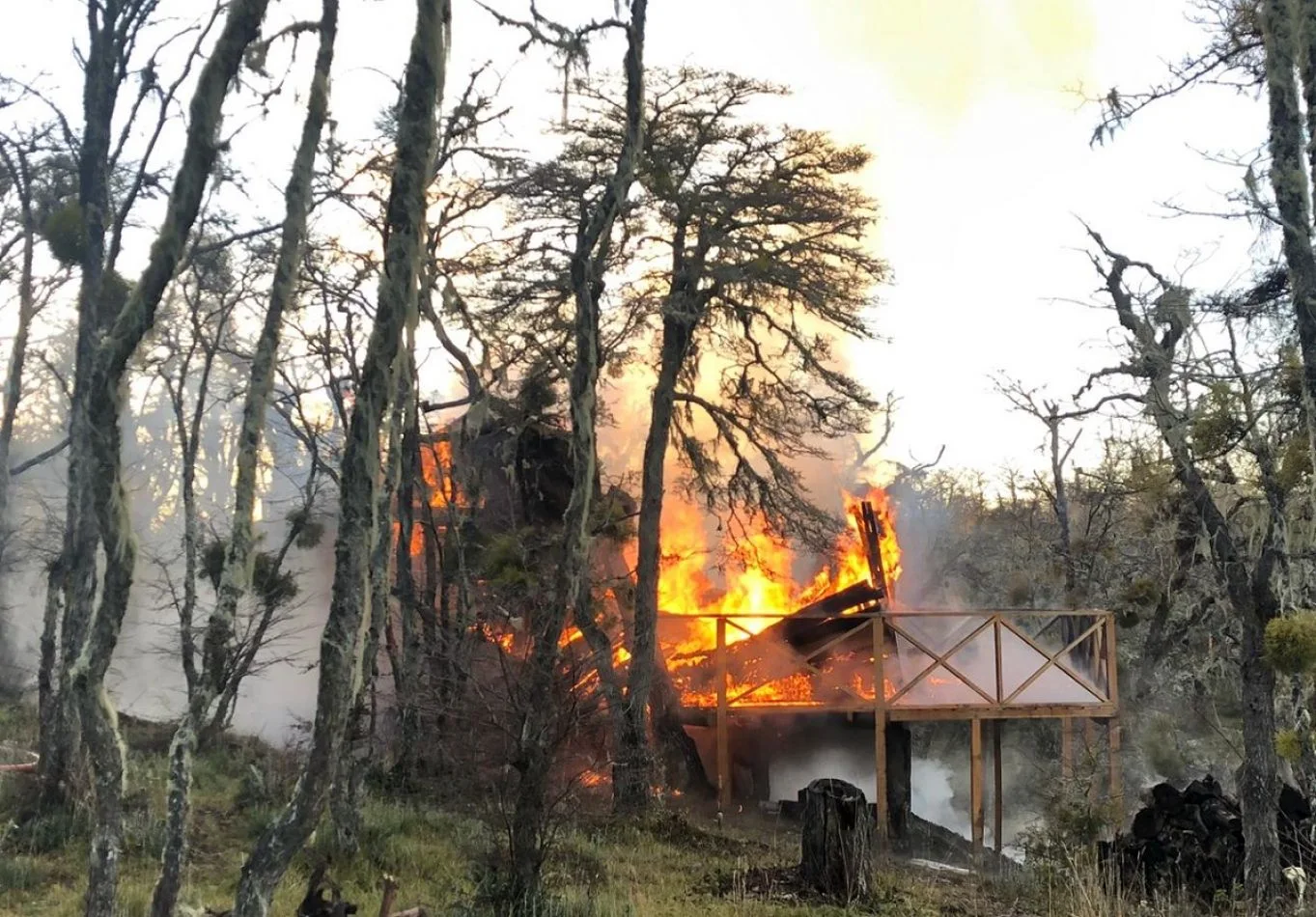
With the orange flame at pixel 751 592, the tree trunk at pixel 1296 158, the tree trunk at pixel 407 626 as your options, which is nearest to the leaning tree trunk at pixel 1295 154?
the tree trunk at pixel 1296 158

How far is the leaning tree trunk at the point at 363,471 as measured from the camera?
416 centimetres

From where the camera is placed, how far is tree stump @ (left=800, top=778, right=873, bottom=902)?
8.31 metres

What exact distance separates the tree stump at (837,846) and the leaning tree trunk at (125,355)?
587cm

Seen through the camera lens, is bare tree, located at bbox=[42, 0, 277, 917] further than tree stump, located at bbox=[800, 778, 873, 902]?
No

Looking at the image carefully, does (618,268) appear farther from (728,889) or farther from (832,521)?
(728,889)

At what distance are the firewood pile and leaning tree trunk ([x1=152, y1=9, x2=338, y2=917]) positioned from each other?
8.49 metres

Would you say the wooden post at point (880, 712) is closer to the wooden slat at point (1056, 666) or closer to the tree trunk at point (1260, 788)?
the wooden slat at point (1056, 666)

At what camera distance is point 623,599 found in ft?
54.1

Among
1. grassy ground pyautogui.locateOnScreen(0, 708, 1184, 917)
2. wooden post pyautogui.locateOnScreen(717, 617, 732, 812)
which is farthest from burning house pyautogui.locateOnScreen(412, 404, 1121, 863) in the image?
grassy ground pyautogui.locateOnScreen(0, 708, 1184, 917)

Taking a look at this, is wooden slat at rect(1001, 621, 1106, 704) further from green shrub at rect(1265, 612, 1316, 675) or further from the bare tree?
the bare tree

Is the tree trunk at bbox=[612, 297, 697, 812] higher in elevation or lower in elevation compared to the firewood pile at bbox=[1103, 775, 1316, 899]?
higher

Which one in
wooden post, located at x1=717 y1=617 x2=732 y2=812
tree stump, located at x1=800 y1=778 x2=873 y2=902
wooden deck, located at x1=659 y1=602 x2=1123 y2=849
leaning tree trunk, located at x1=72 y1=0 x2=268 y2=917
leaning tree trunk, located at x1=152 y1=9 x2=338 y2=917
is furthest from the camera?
wooden post, located at x1=717 y1=617 x2=732 y2=812

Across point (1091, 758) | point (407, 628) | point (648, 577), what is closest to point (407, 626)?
point (407, 628)

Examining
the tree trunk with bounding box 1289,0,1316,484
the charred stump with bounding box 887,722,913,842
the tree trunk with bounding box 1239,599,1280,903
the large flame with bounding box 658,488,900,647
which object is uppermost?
the tree trunk with bounding box 1289,0,1316,484
